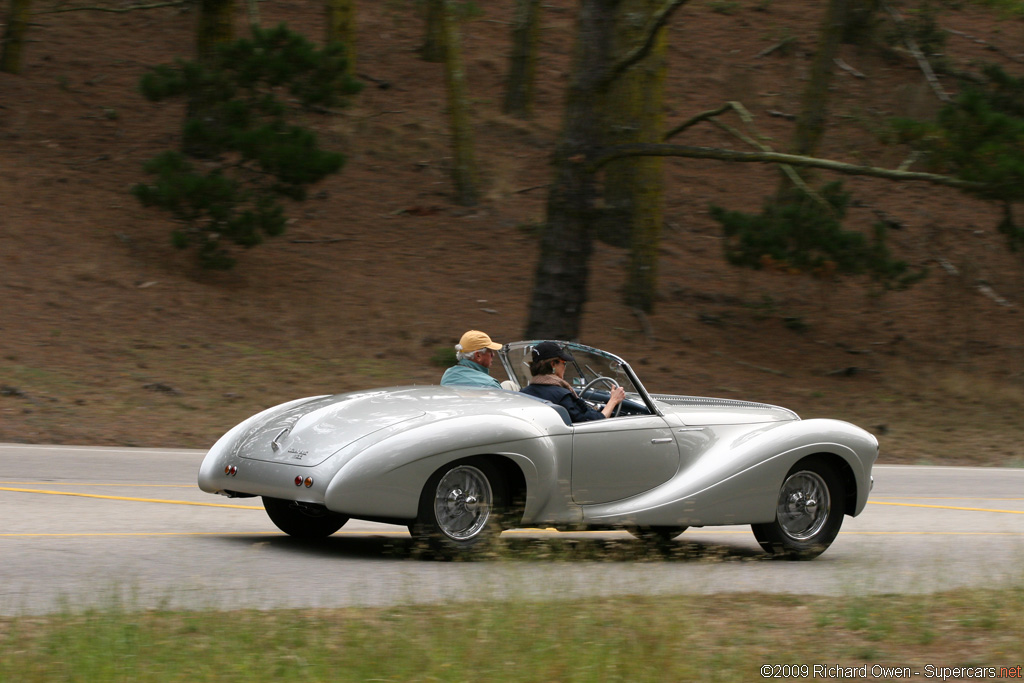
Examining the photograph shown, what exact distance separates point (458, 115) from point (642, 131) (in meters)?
5.26

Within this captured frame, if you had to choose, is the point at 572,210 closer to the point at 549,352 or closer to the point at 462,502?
the point at 549,352

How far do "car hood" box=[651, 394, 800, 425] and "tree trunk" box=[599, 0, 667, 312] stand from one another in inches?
518

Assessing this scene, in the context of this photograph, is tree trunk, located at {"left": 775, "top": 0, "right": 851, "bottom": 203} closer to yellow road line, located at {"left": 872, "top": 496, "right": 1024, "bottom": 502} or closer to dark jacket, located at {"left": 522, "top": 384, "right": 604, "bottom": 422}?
yellow road line, located at {"left": 872, "top": 496, "right": 1024, "bottom": 502}

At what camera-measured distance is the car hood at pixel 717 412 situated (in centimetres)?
873

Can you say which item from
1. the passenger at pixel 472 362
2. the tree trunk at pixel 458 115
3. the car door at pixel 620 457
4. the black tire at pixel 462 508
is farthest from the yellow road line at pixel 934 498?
the tree trunk at pixel 458 115

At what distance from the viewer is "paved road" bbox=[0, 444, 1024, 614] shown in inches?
250

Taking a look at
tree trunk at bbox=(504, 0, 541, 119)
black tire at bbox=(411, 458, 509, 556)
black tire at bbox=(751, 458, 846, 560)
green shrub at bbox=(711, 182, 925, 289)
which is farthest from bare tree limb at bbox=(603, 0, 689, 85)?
tree trunk at bbox=(504, 0, 541, 119)

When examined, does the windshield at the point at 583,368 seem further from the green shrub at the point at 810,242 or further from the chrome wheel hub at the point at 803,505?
the green shrub at the point at 810,242

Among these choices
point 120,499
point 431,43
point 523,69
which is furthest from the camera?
point 431,43

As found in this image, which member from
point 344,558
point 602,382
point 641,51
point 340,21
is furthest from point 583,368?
point 340,21

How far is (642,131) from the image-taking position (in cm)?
2266

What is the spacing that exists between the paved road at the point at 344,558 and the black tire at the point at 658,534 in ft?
0.56

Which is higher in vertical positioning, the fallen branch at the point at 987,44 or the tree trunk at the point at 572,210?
the fallen branch at the point at 987,44

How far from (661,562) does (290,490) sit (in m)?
2.55
